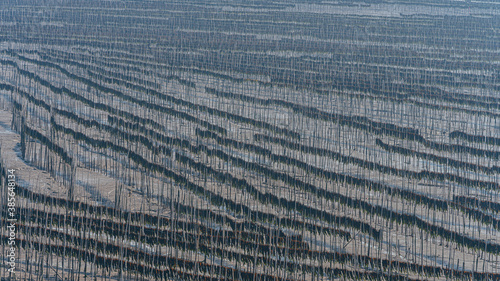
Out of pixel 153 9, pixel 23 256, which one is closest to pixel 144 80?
pixel 23 256

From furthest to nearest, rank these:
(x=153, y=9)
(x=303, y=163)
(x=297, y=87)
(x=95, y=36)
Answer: (x=153, y=9)
(x=95, y=36)
(x=297, y=87)
(x=303, y=163)

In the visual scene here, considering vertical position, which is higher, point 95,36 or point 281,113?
point 95,36

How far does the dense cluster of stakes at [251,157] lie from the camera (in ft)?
38.4

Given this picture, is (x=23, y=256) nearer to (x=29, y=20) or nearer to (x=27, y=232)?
(x=27, y=232)

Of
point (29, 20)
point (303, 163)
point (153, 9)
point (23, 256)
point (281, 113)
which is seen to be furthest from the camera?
point (153, 9)

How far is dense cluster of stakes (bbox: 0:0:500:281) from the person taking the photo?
11703 mm

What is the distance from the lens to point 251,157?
17.3 m

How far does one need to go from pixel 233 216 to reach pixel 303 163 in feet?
11.6

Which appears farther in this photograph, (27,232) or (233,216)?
(233,216)

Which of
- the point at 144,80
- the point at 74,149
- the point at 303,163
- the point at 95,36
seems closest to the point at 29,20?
the point at 95,36

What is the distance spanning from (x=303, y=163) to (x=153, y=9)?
34.9 metres

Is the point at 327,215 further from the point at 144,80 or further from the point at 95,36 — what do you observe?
the point at 95,36

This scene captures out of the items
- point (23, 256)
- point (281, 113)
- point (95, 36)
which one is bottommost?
point (23, 256)

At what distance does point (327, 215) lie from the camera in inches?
529
